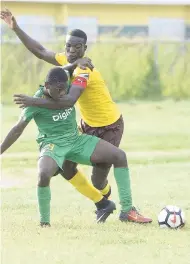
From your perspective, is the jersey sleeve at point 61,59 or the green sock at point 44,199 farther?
the jersey sleeve at point 61,59

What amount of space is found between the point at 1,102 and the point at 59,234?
19904 millimetres

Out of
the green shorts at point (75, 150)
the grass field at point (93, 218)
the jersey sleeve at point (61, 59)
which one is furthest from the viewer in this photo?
the jersey sleeve at point (61, 59)

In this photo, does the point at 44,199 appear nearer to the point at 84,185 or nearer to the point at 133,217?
the point at 84,185

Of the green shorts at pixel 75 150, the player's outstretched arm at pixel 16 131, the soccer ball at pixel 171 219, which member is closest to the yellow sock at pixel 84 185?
the green shorts at pixel 75 150

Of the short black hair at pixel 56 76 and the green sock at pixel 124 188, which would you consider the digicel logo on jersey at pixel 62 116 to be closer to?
the short black hair at pixel 56 76

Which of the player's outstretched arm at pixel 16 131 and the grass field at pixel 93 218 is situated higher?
the player's outstretched arm at pixel 16 131

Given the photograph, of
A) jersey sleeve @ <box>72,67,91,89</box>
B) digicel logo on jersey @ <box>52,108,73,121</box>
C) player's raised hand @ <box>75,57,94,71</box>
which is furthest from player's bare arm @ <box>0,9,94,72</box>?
digicel logo on jersey @ <box>52,108,73,121</box>

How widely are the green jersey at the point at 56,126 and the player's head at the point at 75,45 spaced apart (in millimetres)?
531

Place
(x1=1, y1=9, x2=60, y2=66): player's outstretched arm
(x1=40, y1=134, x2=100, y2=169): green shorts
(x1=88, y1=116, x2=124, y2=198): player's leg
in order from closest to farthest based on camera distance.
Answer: (x1=40, y1=134, x2=100, y2=169): green shorts
(x1=88, y1=116, x2=124, y2=198): player's leg
(x1=1, y1=9, x2=60, y2=66): player's outstretched arm

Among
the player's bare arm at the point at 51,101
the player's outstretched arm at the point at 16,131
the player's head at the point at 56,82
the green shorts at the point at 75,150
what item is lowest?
the green shorts at the point at 75,150

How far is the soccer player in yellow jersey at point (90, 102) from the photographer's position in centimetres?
769

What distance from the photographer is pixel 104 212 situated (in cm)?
814

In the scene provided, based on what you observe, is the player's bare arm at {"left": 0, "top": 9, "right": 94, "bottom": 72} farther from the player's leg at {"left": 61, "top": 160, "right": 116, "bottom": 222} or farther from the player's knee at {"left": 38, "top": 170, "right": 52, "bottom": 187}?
the player's knee at {"left": 38, "top": 170, "right": 52, "bottom": 187}

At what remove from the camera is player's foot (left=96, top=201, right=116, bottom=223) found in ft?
26.6
